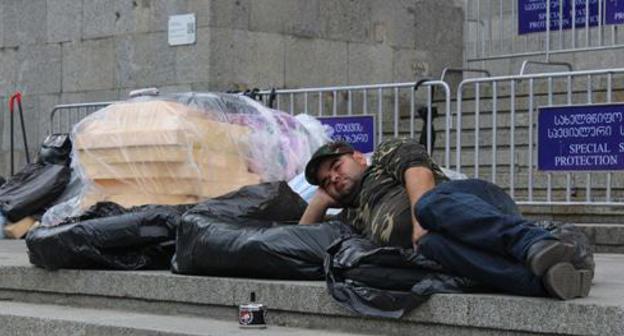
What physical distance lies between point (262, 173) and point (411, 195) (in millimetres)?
2986

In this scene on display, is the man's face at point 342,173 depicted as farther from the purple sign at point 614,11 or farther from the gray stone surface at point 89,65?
the purple sign at point 614,11

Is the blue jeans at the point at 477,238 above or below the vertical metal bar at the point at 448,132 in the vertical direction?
below

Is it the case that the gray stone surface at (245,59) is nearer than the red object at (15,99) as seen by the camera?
Yes

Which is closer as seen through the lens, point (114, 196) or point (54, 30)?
point (114, 196)

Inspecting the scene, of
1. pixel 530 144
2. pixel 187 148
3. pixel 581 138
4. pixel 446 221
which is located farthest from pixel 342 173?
pixel 530 144

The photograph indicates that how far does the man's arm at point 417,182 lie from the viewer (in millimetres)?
6043

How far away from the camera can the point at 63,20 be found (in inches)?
514

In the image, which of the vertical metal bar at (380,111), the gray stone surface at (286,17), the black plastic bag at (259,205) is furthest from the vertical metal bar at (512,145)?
the gray stone surface at (286,17)

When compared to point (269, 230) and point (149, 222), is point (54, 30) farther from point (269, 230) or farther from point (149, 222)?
point (269, 230)

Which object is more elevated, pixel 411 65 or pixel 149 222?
pixel 411 65

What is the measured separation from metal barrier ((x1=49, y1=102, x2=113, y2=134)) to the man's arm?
6368 millimetres

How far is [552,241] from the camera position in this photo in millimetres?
5188

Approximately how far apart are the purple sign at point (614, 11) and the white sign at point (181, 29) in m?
4.24

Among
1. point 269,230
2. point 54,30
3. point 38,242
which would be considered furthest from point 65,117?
point 269,230
